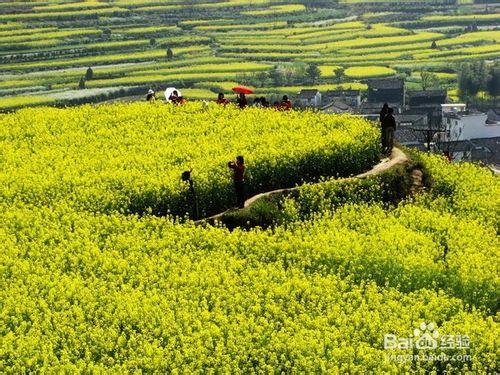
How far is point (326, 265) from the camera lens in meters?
24.1

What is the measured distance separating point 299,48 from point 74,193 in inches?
4219

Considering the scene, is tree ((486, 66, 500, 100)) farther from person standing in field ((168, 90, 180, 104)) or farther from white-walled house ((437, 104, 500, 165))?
person standing in field ((168, 90, 180, 104))

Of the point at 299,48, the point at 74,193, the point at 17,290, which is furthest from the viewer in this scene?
the point at 299,48

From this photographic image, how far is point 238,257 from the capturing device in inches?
960

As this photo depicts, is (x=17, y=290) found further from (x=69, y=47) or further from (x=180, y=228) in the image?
(x=69, y=47)

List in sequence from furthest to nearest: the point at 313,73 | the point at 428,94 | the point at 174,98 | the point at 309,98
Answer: the point at 313,73, the point at 309,98, the point at 428,94, the point at 174,98

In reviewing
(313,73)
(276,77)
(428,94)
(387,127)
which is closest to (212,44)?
(276,77)

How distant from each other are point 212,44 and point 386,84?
39.4 metres

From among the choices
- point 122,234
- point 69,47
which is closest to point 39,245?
point 122,234

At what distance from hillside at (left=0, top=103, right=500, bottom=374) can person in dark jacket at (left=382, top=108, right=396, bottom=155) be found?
0.85 m

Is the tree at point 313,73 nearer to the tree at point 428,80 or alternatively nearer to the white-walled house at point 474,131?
the tree at point 428,80

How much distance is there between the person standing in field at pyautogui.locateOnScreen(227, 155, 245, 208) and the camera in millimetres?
27250

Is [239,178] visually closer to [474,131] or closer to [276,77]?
[474,131]

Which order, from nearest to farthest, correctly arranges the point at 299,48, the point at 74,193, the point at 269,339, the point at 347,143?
the point at 269,339 → the point at 74,193 → the point at 347,143 → the point at 299,48
